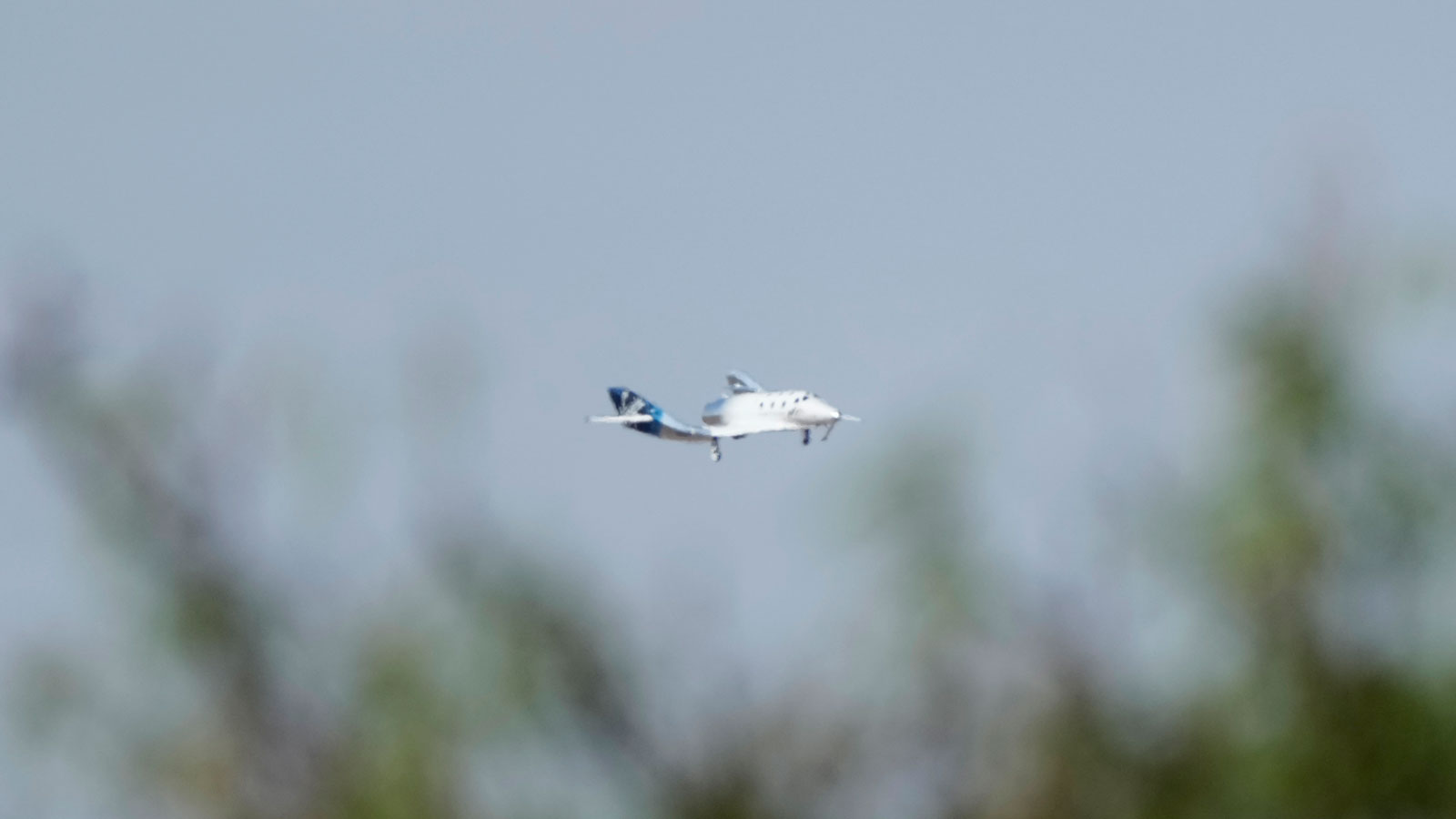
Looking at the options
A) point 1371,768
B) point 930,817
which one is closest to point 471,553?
point 930,817

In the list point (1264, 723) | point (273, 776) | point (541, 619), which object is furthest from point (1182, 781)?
point (273, 776)

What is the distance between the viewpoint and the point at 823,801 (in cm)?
2747

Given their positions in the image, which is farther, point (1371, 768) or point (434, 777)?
point (1371, 768)

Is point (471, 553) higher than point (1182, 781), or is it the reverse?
point (471, 553)

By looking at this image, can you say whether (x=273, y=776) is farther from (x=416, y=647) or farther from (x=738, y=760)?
(x=738, y=760)

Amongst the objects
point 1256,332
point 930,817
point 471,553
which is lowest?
point 930,817

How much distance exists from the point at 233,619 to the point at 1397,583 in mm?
13308

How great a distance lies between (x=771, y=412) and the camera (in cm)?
8512

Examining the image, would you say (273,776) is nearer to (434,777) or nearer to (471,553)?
(434,777)

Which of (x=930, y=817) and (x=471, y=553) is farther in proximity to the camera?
(x=471, y=553)

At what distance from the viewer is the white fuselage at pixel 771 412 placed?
8362cm

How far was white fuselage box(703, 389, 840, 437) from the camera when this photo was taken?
83.6m

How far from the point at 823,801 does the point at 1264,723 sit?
5.16 meters

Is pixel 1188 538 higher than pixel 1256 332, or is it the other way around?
pixel 1256 332
